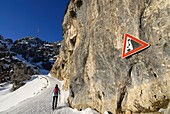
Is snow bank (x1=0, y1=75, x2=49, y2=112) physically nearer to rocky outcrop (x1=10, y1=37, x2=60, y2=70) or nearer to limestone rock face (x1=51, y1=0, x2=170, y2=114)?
limestone rock face (x1=51, y1=0, x2=170, y2=114)

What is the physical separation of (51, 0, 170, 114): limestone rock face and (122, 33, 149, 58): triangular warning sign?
0.22 meters

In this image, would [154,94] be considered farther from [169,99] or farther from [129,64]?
[129,64]

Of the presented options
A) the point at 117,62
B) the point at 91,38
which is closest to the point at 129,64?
the point at 117,62

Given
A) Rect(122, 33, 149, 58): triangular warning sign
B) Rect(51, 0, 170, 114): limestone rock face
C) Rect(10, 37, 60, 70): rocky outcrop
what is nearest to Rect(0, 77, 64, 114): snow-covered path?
Rect(51, 0, 170, 114): limestone rock face

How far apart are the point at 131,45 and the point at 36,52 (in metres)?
123

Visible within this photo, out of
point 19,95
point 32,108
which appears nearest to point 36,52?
point 19,95

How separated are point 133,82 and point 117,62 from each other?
1509mm

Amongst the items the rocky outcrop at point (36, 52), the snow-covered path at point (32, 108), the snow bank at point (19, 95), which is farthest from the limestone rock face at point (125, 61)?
the rocky outcrop at point (36, 52)

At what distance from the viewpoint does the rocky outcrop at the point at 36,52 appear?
332 ft

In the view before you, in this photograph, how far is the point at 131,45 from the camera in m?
5.27

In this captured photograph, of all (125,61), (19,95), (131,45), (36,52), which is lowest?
(19,95)

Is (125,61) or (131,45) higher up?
(131,45)

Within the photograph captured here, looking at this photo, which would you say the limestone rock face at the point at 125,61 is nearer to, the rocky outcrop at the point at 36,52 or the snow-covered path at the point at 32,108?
the snow-covered path at the point at 32,108

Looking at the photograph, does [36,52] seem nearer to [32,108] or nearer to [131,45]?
[32,108]
